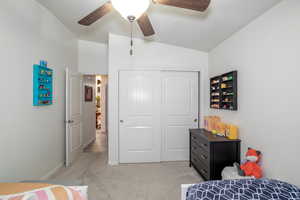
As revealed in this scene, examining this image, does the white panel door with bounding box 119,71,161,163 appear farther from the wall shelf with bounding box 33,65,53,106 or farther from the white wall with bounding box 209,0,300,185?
the white wall with bounding box 209,0,300,185

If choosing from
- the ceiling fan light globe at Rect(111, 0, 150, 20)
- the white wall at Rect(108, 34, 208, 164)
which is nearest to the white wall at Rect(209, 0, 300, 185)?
the white wall at Rect(108, 34, 208, 164)

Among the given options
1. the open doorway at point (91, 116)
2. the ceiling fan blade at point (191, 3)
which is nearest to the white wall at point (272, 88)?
the ceiling fan blade at point (191, 3)

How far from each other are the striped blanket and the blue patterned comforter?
907 mm

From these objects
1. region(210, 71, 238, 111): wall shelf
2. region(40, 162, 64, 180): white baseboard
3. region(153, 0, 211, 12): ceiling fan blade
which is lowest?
region(40, 162, 64, 180): white baseboard

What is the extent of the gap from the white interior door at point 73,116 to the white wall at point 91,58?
0.33 m

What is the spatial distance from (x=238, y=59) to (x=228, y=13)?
27.0 inches

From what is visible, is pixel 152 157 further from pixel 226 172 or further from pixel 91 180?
pixel 226 172

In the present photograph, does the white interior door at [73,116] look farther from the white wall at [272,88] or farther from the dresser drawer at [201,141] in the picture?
the white wall at [272,88]

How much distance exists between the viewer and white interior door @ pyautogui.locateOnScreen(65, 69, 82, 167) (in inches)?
116

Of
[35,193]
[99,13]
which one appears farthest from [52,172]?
[99,13]

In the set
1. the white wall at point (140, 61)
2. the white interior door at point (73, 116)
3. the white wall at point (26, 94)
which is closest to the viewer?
the white wall at point (26, 94)

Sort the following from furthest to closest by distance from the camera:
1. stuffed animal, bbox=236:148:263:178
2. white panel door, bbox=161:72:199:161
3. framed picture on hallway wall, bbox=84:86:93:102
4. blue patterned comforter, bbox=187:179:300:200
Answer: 1. framed picture on hallway wall, bbox=84:86:93:102
2. white panel door, bbox=161:72:199:161
3. stuffed animal, bbox=236:148:263:178
4. blue patterned comforter, bbox=187:179:300:200

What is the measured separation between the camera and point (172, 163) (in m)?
3.21

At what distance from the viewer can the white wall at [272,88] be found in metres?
1.47
